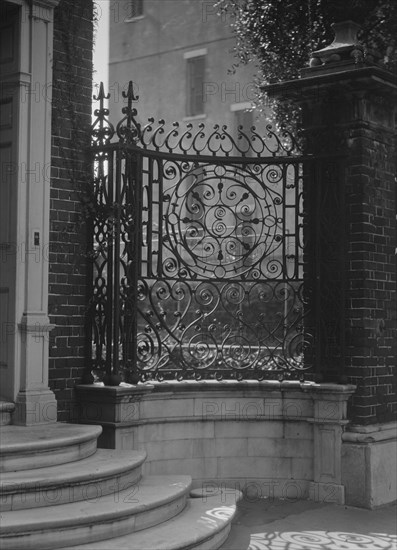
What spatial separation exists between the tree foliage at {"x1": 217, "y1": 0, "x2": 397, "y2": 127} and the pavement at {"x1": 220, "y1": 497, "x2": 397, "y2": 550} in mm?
6307

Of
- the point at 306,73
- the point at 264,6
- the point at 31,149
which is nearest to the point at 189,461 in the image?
the point at 31,149

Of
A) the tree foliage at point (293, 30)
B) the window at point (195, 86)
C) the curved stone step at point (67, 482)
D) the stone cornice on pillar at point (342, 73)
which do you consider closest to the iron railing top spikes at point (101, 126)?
the stone cornice on pillar at point (342, 73)

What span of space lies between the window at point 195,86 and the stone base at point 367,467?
19.2 meters

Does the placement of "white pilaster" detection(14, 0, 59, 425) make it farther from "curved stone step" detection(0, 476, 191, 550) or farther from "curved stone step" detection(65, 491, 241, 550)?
"curved stone step" detection(65, 491, 241, 550)

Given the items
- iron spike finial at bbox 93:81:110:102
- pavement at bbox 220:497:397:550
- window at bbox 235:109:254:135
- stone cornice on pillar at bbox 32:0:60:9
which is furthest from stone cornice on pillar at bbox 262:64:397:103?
window at bbox 235:109:254:135

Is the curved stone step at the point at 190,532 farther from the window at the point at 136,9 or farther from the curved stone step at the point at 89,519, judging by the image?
the window at the point at 136,9

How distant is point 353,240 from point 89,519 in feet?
11.8

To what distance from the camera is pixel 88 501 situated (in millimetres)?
5531

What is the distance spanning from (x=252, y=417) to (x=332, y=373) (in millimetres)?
833

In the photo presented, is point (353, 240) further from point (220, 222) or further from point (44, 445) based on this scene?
point (44, 445)

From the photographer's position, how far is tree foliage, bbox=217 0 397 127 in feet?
37.0

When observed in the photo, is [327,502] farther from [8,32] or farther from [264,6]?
[264,6]

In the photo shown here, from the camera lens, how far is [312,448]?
24.5 ft

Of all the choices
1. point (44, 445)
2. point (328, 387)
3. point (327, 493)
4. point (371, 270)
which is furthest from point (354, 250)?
point (44, 445)
